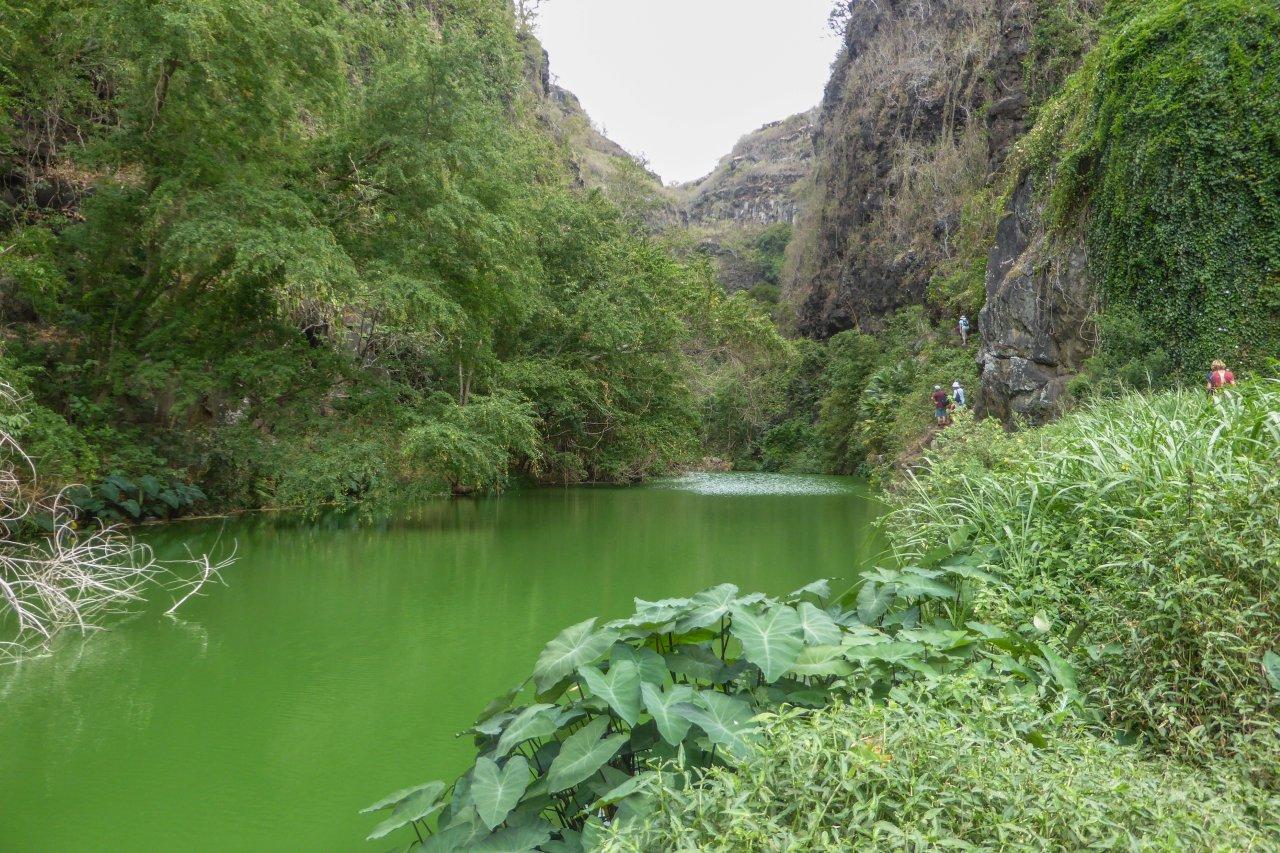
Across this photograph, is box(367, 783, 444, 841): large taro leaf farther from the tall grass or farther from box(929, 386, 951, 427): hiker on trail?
box(929, 386, 951, 427): hiker on trail

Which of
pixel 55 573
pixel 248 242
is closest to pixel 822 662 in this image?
pixel 55 573

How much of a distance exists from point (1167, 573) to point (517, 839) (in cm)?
227


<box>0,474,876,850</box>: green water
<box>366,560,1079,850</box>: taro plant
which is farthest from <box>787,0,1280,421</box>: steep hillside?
<box>366,560,1079,850</box>: taro plant

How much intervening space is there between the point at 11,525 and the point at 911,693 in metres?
9.67

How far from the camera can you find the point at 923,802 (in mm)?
1697

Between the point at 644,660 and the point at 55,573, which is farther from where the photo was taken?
the point at 55,573

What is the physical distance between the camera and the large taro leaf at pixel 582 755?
2.16 metres

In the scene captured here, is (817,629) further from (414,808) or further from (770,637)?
(414,808)

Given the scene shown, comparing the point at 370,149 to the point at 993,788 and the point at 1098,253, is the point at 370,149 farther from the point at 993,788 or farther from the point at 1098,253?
the point at 993,788

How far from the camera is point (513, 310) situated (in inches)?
587

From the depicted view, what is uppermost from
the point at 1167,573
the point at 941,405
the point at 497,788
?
the point at 941,405

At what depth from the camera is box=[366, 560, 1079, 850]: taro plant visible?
2186 millimetres

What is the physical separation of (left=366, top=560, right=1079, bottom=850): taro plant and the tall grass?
9.5 inches

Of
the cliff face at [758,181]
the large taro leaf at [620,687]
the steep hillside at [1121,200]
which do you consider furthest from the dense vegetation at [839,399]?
the cliff face at [758,181]
